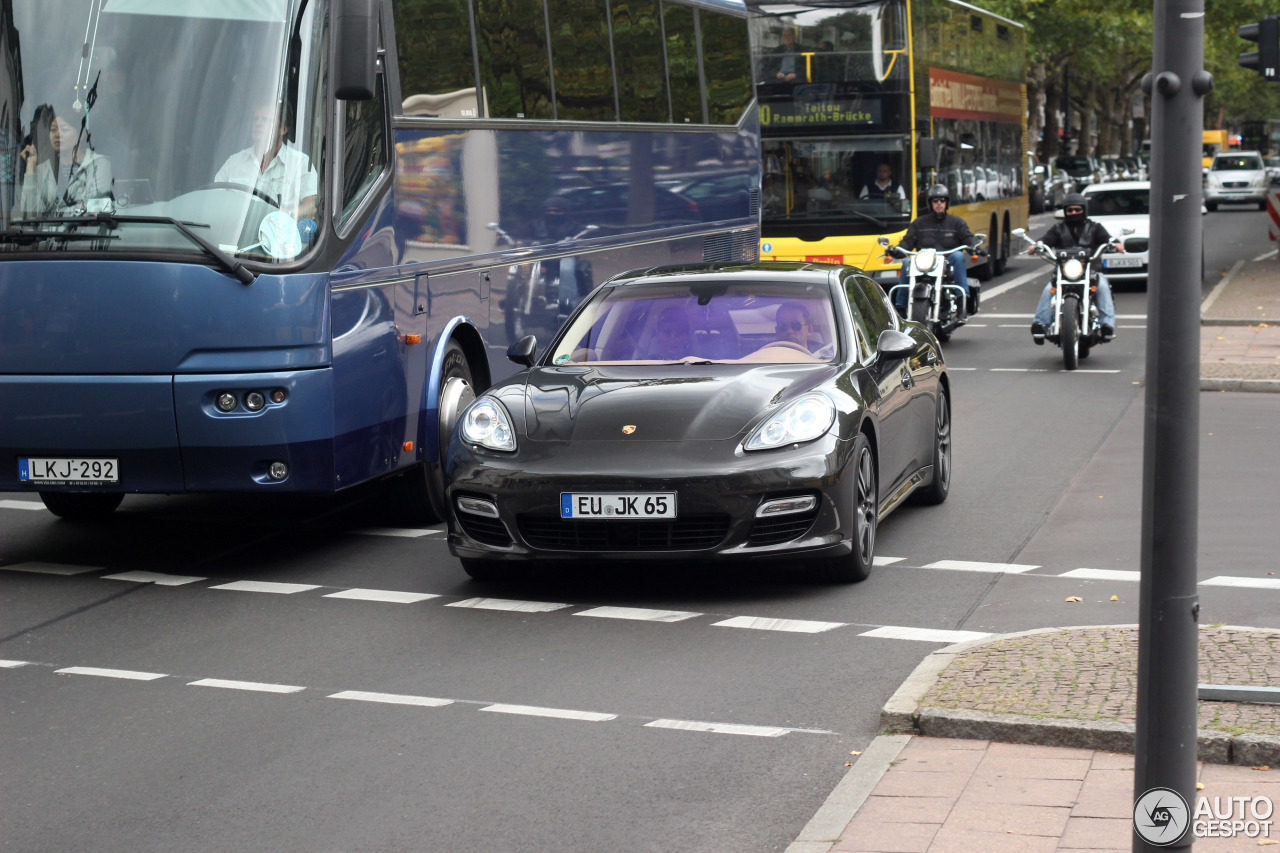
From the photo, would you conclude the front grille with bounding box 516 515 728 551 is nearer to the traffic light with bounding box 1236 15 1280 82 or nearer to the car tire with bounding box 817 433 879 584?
the car tire with bounding box 817 433 879 584

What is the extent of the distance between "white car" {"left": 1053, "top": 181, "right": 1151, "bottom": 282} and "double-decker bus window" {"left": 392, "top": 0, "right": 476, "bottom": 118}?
18427 mm

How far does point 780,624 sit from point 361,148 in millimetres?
3402

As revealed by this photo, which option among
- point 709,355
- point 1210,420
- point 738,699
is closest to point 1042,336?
point 1210,420

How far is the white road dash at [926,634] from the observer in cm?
726

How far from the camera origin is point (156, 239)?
Answer: 843 centimetres

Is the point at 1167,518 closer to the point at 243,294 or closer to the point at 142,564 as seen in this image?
the point at 243,294

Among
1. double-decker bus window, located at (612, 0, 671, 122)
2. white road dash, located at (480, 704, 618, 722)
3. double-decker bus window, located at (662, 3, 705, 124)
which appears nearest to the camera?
white road dash, located at (480, 704, 618, 722)

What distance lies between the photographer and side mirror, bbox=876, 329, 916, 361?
8953 millimetres

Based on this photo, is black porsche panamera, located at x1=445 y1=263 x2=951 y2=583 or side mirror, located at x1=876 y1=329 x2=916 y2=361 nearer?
black porsche panamera, located at x1=445 y1=263 x2=951 y2=583

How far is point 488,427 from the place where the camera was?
328 inches

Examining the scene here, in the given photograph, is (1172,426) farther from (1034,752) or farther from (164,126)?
(164,126)

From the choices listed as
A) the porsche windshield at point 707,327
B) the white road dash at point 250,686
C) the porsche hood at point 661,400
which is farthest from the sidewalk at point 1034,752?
the porsche windshield at point 707,327

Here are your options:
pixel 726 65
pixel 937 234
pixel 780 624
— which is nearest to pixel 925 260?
pixel 937 234

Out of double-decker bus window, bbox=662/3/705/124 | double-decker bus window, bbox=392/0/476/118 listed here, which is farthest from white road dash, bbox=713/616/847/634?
double-decker bus window, bbox=662/3/705/124
